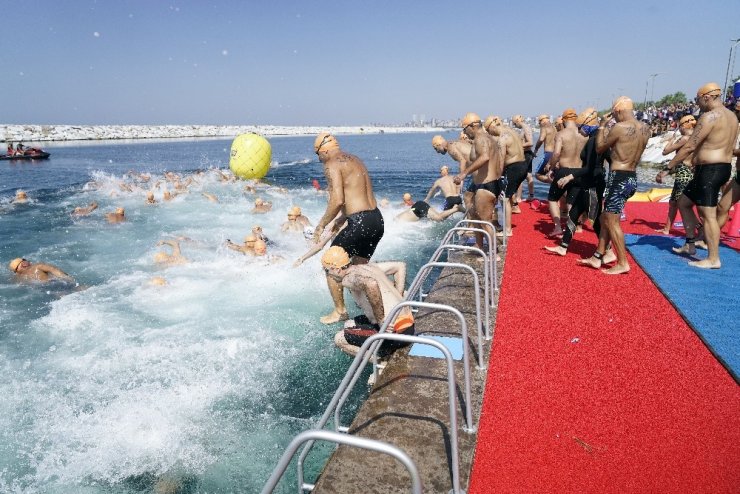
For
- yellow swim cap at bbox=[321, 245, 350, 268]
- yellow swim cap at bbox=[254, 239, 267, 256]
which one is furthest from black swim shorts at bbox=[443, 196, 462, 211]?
yellow swim cap at bbox=[321, 245, 350, 268]

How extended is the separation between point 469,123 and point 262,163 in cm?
1256

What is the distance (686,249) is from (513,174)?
129 inches

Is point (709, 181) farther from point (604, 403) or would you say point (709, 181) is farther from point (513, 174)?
point (604, 403)

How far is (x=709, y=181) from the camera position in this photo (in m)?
5.48

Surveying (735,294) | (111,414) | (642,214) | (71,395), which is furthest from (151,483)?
(642,214)

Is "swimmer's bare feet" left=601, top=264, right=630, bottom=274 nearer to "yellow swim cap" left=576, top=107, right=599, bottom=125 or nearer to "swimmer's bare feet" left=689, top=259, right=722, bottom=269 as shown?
"swimmer's bare feet" left=689, top=259, right=722, bottom=269

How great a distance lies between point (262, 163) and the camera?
17.5 meters

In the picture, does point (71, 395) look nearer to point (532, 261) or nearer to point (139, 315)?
point (139, 315)

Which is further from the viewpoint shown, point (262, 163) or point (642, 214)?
point (262, 163)

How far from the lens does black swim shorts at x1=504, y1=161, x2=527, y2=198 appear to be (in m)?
8.47

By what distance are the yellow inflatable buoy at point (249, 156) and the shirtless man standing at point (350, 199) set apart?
41.6 ft

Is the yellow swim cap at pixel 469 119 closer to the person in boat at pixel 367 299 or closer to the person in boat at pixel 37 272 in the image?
the person in boat at pixel 367 299

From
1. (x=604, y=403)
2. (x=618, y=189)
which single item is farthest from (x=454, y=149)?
(x=604, y=403)

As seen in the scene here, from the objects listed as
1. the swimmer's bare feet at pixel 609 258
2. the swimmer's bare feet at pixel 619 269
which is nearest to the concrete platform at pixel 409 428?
the swimmer's bare feet at pixel 619 269
